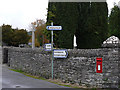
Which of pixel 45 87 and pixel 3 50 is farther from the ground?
pixel 3 50

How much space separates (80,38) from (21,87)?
6.90 meters

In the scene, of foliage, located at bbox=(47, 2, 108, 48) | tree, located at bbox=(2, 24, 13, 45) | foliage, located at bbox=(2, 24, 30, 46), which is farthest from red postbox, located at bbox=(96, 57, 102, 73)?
tree, located at bbox=(2, 24, 13, 45)

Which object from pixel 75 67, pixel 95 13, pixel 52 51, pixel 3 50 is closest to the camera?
pixel 75 67

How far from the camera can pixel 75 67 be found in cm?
1031

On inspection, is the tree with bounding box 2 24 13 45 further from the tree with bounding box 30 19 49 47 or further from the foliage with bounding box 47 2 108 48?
the foliage with bounding box 47 2 108 48

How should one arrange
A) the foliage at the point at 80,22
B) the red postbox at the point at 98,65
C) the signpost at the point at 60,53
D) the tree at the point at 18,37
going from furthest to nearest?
1. the tree at the point at 18,37
2. the foliage at the point at 80,22
3. the signpost at the point at 60,53
4. the red postbox at the point at 98,65

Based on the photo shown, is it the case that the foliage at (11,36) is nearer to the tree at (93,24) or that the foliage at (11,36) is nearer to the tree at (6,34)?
the tree at (6,34)

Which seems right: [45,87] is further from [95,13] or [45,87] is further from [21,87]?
[95,13]

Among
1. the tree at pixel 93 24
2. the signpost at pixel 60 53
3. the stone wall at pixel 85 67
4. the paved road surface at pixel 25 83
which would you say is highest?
the tree at pixel 93 24

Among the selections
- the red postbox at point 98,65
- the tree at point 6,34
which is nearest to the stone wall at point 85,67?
the red postbox at point 98,65

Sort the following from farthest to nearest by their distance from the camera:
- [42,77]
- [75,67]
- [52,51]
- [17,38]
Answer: [17,38]
[42,77]
[52,51]
[75,67]

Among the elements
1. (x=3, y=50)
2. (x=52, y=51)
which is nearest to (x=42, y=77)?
(x=52, y=51)

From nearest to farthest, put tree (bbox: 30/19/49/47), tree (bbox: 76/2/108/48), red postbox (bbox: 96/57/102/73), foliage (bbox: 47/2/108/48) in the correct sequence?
red postbox (bbox: 96/57/102/73) < foliage (bbox: 47/2/108/48) < tree (bbox: 76/2/108/48) < tree (bbox: 30/19/49/47)

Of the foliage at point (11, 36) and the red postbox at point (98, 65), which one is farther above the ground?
the foliage at point (11, 36)
